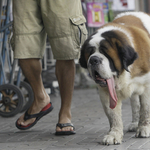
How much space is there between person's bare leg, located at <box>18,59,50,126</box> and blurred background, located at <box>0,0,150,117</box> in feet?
3.68

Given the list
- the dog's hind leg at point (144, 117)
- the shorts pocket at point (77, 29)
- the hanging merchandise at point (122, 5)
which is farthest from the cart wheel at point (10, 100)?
the hanging merchandise at point (122, 5)

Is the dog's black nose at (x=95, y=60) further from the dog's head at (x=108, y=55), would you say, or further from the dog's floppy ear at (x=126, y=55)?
the dog's floppy ear at (x=126, y=55)

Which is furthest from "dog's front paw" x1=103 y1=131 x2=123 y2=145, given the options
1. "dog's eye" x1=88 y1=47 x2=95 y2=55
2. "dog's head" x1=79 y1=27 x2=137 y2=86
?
"dog's eye" x1=88 y1=47 x2=95 y2=55

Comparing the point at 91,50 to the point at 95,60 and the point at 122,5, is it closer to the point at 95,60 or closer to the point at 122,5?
the point at 95,60

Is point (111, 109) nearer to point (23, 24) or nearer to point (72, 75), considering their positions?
point (72, 75)

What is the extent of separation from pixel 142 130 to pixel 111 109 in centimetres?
37

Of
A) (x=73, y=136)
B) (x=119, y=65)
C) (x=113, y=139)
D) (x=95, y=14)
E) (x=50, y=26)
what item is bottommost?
(x=73, y=136)

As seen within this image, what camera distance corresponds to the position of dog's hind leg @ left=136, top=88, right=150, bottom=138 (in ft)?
11.5

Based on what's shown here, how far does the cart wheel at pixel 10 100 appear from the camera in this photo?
512 centimetres

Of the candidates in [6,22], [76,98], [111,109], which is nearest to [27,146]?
[111,109]

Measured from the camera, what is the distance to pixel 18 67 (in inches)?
287

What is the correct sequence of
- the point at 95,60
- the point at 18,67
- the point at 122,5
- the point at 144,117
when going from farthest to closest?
the point at 122,5 → the point at 18,67 → the point at 144,117 → the point at 95,60

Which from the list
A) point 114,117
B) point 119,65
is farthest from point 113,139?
point 119,65

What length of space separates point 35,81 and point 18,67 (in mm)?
3342
